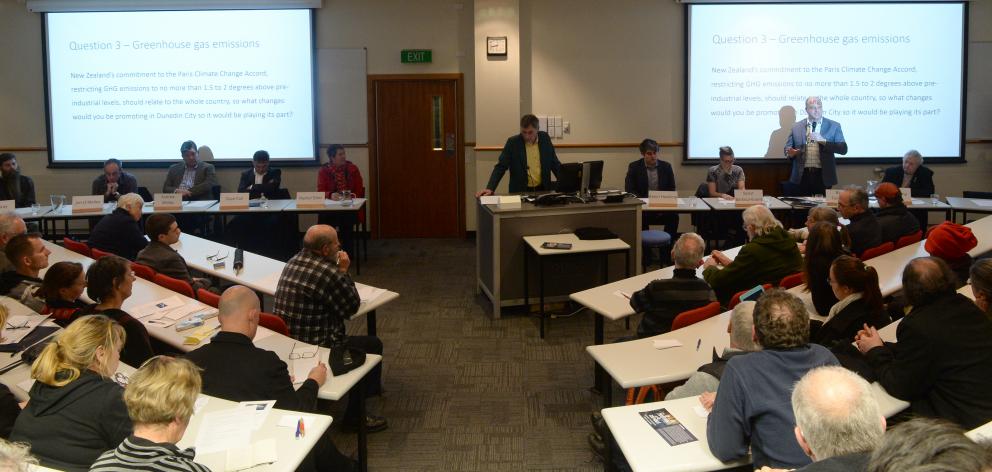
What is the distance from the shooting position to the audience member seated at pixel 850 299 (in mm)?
3873

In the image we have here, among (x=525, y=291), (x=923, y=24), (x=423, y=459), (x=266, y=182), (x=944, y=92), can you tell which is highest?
(x=923, y=24)

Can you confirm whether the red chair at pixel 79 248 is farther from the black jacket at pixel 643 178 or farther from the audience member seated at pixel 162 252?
the black jacket at pixel 643 178

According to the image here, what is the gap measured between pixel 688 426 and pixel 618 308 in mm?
1753

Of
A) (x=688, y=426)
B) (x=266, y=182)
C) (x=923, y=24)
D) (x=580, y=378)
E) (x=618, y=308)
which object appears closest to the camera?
(x=688, y=426)

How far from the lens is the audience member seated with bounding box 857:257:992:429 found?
3176mm

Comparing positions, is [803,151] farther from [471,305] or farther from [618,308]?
[618,308]

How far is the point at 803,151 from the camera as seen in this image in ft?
31.1

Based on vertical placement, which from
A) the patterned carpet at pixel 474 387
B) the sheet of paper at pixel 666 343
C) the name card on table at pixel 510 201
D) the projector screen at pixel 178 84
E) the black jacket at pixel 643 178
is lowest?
the patterned carpet at pixel 474 387

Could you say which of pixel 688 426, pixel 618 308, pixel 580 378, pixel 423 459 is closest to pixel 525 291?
pixel 580 378

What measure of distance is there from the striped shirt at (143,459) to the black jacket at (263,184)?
683 cm

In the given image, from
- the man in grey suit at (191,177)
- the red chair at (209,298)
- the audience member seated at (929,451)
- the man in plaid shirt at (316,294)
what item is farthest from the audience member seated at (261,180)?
→ the audience member seated at (929,451)

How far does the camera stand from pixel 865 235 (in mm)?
5910

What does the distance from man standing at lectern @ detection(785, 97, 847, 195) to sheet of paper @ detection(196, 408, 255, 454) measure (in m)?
7.73

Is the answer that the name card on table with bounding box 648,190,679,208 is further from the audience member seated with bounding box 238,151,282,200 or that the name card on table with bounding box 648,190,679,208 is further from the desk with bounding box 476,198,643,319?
the audience member seated with bounding box 238,151,282,200
